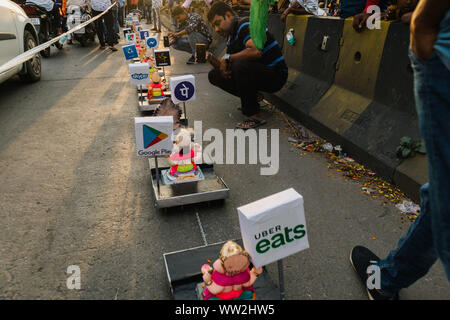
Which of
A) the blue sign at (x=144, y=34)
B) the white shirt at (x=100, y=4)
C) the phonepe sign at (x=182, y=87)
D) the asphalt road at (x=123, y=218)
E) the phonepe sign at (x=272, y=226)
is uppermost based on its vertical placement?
the white shirt at (x=100, y=4)

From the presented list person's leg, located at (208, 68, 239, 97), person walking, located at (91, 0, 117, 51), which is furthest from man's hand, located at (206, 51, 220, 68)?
person walking, located at (91, 0, 117, 51)

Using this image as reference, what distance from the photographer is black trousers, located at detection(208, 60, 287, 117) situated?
15.9 ft

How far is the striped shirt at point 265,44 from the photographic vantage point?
4.94 m

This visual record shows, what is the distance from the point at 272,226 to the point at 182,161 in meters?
1.68

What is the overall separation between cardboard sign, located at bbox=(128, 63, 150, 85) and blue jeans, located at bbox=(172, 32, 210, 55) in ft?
15.3

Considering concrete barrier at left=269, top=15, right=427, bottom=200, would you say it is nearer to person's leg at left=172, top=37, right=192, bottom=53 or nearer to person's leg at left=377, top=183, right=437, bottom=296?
person's leg at left=377, top=183, right=437, bottom=296

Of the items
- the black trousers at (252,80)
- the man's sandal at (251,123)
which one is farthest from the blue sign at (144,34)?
the man's sandal at (251,123)

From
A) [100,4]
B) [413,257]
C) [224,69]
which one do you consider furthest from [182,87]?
[100,4]

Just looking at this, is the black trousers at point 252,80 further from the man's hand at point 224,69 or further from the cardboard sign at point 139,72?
the cardboard sign at point 139,72

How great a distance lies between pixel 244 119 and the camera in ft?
17.0

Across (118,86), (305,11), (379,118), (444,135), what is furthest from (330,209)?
(118,86)

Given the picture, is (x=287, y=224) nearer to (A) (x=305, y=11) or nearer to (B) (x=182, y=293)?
(B) (x=182, y=293)

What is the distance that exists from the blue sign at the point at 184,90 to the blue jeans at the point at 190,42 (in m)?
5.63

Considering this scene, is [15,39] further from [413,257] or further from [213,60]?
[413,257]
